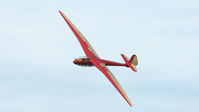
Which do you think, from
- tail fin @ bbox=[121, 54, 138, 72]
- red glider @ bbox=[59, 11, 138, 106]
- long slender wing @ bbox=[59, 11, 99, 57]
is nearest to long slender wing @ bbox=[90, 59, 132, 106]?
red glider @ bbox=[59, 11, 138, 106]

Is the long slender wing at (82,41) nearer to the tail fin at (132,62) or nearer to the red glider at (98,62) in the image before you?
the red glider at (98,62)

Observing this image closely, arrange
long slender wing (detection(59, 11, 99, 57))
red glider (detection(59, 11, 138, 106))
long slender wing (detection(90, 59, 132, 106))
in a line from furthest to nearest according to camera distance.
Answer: long slender wing (detection(59, 11, 99, 57))
red glider (detection(59, 11, 138, 106))
long slender wing (detection(90, 59, 132, 106))

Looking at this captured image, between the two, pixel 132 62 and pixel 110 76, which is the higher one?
pixel 132 62

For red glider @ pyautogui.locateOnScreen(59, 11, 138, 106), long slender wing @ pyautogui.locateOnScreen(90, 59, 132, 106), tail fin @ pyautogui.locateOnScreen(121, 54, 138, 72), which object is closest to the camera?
long slender wing @ pyautogui.locateOnScreen(90, 59, 132, 106)

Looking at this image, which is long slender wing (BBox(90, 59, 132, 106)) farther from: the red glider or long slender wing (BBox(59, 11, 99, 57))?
long slender wing (BBox(59, 11, 99, 57))

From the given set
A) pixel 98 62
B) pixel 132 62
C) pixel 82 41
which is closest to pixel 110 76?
pixel 98 62

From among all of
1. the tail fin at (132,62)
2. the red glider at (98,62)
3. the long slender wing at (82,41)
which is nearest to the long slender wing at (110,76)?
the red glider at (98,62)

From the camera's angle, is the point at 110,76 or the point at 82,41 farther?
the point at 82,41

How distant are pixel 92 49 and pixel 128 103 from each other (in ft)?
47.8

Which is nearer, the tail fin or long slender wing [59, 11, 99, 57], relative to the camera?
long slender wing [59, 11, 99, 57]

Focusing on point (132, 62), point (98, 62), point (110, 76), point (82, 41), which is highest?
point (82, 41)

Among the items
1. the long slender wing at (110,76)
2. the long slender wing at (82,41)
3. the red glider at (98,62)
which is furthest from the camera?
the long slender wing at (82,41)

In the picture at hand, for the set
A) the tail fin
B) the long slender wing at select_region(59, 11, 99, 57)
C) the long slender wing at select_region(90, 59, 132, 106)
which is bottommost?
the long slender wing at select_region(90, 59, 132, 106)

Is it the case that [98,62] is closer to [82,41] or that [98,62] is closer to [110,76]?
[110,76]
